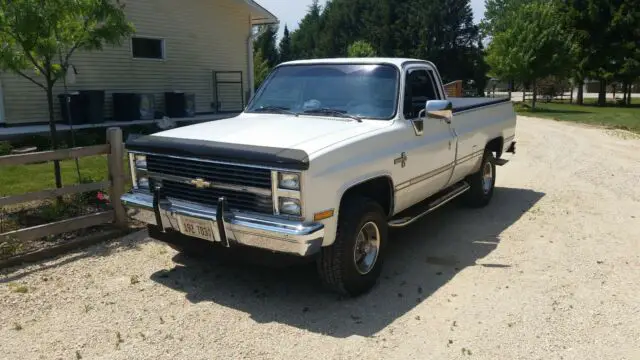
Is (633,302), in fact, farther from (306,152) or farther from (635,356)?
(306,152)

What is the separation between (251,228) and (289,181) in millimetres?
460

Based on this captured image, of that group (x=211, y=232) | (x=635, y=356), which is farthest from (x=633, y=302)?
(x=211, y=232)

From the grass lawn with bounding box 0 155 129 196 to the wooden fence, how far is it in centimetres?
138

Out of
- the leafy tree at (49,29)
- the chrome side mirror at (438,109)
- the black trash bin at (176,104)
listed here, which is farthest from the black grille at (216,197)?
the black trash bin at (176,104)

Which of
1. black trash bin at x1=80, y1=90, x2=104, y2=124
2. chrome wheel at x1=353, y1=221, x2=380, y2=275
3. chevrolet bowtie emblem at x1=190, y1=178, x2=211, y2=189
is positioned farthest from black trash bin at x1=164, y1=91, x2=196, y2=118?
chrome wheel at x1=353, y1=221, x2=380, y2=275

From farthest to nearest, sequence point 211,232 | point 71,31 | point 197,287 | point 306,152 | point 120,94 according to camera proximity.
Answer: point 120,94
point 71,31
point 197,287
point 211,232
point 306,152

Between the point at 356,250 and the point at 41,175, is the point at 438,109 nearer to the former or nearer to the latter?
the point at 356,250

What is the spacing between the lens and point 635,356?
382 centimetres

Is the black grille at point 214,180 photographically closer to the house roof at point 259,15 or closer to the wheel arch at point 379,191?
the wheel arch at point 379,191

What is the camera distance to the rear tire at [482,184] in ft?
25.2

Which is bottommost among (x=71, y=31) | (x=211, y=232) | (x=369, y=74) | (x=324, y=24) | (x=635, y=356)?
(x=635, y=356)

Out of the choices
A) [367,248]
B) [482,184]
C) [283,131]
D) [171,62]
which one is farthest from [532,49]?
[283,131]

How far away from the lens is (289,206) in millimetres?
4184

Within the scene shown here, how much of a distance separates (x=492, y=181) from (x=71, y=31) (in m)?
6.01
